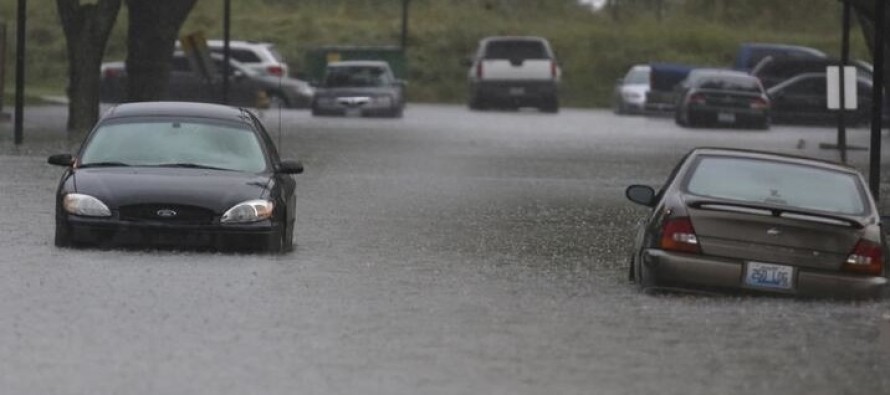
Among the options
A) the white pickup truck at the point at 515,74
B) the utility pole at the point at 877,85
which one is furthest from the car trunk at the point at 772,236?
the white pickup truck at the point at 515,74

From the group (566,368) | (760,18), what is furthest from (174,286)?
(760,18)

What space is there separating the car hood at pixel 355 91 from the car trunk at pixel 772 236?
39.5m

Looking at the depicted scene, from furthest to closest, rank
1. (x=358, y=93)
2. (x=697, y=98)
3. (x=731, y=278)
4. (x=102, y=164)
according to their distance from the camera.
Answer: (x=358, y=93)
(x=697, y=98)
(x=102, y=164)
(x=731, y=278)

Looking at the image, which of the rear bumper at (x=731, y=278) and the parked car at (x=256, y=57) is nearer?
the rear bumper at (x=731, y=278)

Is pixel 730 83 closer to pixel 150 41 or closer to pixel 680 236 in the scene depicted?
pixel 150 41

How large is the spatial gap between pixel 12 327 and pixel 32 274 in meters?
3.52

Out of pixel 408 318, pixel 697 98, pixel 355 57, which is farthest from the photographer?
pixel 355 57

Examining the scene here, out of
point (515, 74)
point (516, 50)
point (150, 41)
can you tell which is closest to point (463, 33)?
point (516, 50)

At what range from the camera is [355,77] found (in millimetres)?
57031

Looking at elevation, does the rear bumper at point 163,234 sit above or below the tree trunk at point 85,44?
above

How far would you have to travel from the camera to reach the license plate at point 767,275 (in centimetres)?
1706

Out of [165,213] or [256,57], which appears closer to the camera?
[165,213]

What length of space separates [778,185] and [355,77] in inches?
1554

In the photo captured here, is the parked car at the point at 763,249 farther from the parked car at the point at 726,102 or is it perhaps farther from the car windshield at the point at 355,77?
the car windshield at the point at 355,77
